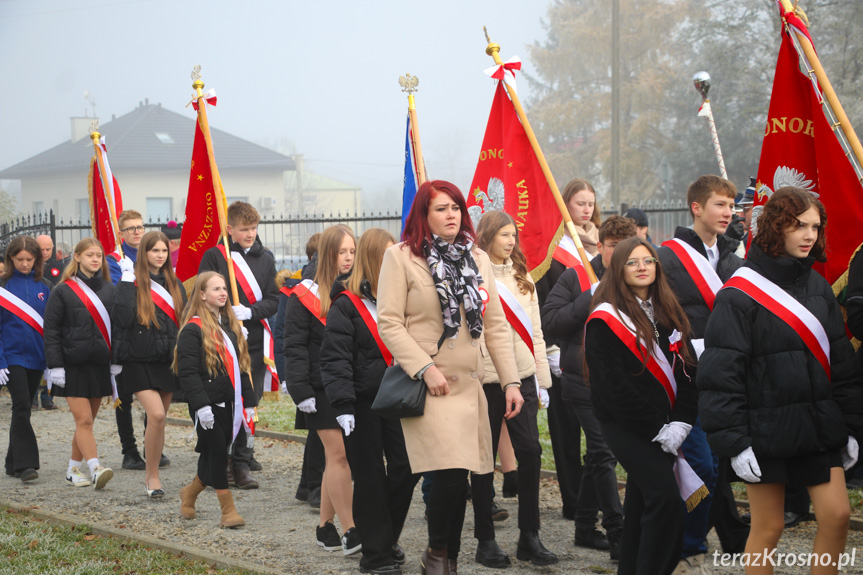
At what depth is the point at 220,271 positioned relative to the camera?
8.74 m

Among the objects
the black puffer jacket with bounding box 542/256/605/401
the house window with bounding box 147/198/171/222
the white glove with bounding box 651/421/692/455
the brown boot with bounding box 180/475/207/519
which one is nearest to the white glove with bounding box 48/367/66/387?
the brown boot with bounding box 180/475/207/519

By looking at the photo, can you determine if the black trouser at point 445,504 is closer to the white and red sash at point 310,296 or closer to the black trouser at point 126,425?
the white and red sash at point 310,296

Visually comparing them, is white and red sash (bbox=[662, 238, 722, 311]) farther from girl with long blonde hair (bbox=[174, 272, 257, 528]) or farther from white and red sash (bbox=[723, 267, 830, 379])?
girl with long blonde hair (bbox=[174, 272, 257, 528])

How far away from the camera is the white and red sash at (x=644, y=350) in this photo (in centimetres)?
461

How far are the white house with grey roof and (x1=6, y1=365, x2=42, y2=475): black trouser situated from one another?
140ft

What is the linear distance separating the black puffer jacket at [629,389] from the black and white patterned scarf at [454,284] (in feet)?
Result: 2.02

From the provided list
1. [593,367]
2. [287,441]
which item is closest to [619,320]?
[593,367]

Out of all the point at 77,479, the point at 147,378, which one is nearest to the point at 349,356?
the point at 147,378

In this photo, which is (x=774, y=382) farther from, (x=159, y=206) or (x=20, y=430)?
(x=159, y=206)

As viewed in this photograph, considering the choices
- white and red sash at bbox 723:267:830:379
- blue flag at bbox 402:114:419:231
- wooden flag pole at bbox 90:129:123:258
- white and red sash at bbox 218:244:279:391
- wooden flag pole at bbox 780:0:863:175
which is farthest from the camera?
wooden flag pole at bbox 90:129:123:258

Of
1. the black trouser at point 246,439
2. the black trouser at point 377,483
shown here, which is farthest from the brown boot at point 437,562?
the black trouser at point 246,439

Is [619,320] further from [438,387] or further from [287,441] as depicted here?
[287,441]

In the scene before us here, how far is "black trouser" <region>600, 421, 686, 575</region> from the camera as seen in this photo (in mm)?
4449

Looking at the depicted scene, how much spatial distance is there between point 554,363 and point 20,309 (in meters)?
5.12
